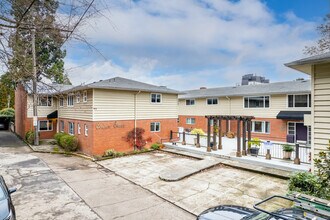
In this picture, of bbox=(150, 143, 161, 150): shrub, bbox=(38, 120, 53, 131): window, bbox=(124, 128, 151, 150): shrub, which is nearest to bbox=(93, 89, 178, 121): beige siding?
bbox=(124, 128, 151, 150): shrub

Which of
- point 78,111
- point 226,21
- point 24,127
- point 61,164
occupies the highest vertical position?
point 226,21

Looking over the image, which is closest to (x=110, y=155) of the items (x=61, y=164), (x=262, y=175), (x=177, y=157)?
(x=61, y=164)

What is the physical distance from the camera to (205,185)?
934 cm

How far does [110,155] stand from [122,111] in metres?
3.51

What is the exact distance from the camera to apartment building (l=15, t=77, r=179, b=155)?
15.2m

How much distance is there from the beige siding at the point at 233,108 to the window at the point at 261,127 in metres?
0.76

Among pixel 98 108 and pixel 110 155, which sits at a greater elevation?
pixel 98 108

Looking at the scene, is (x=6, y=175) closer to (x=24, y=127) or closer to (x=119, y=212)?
(x=119, y=212)

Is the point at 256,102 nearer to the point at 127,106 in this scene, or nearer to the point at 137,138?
the point at 137,138

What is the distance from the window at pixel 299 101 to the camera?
1869 cm

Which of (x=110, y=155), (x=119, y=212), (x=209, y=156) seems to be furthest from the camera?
(x=110, y=155)

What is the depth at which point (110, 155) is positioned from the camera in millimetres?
15336

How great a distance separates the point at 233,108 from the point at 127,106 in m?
13.5

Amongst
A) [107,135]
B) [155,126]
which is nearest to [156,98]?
[155,126]
